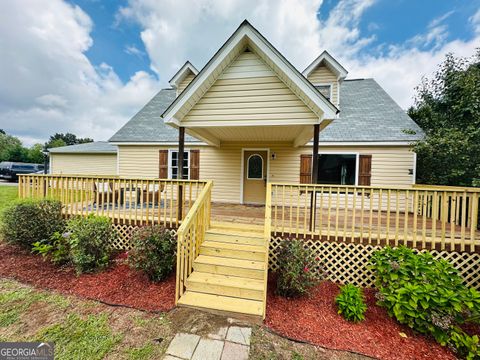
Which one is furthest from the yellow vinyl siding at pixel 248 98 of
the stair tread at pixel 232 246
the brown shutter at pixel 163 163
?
the brown shutter at pixel 163 163

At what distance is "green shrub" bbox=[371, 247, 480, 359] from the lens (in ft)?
8.52

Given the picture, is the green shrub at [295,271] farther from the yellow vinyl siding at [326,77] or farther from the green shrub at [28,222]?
the yellow vinyl siding at [326,77]

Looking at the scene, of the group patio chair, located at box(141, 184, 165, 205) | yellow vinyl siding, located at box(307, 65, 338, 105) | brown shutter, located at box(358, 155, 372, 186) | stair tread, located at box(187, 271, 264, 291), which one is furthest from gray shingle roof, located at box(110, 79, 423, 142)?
stair tread, located at box(187, 271, 264, 291)

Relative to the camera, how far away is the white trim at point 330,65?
26.3ft

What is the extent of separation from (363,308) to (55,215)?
266 inches

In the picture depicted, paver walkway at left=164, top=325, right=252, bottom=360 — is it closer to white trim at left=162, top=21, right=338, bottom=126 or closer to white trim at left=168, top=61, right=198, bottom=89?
white trim at left=162, top=21, right=338, bottom=126

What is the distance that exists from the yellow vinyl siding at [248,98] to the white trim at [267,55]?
0.94ft

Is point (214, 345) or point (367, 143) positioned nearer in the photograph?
point (214, 345)

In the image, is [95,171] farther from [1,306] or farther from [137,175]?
[1,306]

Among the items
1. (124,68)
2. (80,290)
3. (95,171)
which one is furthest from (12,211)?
(124,68)

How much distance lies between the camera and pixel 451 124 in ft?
20.4

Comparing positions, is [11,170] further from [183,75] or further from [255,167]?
[255,167]

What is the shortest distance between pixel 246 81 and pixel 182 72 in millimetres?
6027

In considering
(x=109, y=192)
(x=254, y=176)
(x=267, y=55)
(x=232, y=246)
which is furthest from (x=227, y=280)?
(x=254, y=176)
